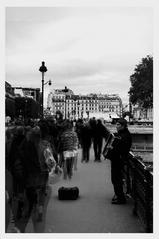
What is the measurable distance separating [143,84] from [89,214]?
255ft

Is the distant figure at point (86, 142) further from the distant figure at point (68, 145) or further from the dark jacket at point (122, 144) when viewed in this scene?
the dark jacket at point (122, 144)

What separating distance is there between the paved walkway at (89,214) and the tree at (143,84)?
73.0 m

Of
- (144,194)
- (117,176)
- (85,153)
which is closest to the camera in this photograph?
(144,194)

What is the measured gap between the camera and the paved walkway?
23.0 feet

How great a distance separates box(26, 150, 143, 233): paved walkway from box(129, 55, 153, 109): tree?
7300 cm

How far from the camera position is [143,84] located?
277 feet

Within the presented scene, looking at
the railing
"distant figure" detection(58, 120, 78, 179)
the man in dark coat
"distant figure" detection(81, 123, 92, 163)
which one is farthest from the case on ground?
"distant figure" detection(81, 123, 92, 163)

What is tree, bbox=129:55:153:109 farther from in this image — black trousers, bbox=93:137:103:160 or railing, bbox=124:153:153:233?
railing, bbox=124:153:153:233

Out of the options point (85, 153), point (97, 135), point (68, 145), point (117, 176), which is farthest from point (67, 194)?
point (97, 135)

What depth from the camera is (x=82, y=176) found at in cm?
1334

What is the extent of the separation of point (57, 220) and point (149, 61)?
268 ft

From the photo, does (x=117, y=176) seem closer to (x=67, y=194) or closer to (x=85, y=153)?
(x=67, y=194)

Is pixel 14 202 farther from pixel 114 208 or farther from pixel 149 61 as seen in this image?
pixel 149 61
